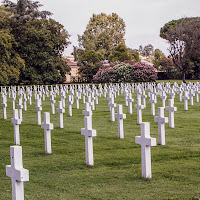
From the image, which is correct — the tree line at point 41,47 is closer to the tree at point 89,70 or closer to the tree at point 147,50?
the tree at point 89,70

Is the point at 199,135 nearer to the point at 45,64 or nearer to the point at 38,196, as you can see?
the point at 38,196

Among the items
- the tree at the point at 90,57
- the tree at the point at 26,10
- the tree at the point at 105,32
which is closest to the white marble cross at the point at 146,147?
the tree at the point at 26,10

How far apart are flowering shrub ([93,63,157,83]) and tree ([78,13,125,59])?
1847cm

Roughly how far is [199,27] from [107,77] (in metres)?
11.6

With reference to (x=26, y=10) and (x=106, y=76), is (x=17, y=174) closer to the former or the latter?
(x=106, y=76)

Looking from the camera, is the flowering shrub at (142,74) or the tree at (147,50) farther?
the tree at (147,50)

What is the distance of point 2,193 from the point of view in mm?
6043

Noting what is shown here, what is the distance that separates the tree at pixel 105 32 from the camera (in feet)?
208

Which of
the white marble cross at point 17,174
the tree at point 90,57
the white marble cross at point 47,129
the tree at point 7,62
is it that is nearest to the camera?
the white marble cross at point 17,174

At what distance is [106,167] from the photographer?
744 centimetres

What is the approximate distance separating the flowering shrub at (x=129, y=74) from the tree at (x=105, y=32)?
18471 millimetres

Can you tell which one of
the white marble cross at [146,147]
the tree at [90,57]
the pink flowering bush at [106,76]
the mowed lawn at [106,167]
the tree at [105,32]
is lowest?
the mowed lawn at [106,167]

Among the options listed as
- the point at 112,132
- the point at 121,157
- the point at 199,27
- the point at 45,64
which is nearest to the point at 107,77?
the point at 45,64

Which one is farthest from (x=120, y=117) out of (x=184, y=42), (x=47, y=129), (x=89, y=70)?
(x=89, y=70)
